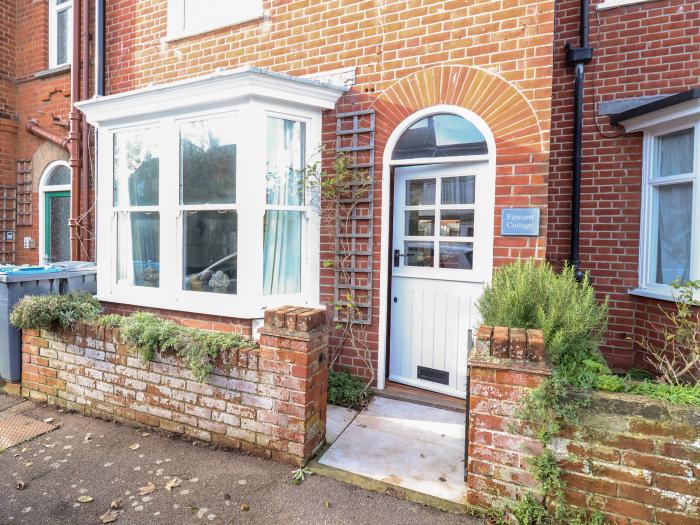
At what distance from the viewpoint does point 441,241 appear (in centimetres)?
422

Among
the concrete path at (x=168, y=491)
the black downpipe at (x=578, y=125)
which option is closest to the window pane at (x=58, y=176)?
the concrete path at (x=168, y=491)

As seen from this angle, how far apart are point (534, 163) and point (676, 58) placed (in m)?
2.27

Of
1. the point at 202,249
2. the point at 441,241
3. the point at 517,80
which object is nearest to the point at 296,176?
the point at 202,249

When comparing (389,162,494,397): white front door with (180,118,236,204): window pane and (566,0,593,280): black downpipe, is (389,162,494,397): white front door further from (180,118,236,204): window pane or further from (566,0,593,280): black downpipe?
(180,118,236,204): window pane

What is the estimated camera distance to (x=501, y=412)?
7.82 ft

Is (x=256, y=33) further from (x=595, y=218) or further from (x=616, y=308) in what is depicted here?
(x=616, y=308)

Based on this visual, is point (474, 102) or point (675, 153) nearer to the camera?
point (474, 102)

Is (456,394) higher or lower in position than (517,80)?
lower

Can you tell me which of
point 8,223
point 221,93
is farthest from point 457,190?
point 8,223

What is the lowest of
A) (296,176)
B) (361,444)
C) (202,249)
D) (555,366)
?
(361,444)

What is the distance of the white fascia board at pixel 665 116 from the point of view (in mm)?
3966

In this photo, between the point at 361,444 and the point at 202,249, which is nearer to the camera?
the point at 361,444

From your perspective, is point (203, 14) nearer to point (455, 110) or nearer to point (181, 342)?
point (455, 110)

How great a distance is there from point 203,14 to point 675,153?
5.56 metres
